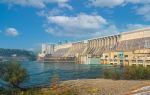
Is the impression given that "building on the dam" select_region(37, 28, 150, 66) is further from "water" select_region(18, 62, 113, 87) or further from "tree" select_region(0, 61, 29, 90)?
"tree" select_region(0, 61, 29, 90)

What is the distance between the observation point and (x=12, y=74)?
127ft

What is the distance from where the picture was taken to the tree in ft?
127

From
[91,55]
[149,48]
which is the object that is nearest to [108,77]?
[149,48]

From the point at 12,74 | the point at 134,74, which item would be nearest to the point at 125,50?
the point at 134,74

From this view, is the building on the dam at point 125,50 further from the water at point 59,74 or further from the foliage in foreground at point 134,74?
the foliage in foreground at point 134,74

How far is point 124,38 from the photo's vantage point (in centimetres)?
16425

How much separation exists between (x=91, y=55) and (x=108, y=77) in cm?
13663

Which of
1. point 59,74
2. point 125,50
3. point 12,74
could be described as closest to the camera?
point 12,74

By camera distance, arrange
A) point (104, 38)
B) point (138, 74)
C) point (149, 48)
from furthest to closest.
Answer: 1. point (104, 38)
2. point (149, 48)
3. point (138, 74)

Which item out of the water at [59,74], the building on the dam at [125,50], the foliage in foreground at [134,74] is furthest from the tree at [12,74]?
the building on the dam at [125,50]

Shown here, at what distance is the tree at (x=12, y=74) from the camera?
3878cm

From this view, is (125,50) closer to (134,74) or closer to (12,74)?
(134,74)

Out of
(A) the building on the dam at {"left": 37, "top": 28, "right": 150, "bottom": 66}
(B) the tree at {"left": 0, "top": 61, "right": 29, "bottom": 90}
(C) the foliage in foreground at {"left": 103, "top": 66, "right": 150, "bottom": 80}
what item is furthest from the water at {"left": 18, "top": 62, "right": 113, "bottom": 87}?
(A) the building on the dam at {"left": 37, "top": 28, "right": 150, "bottom": 66}

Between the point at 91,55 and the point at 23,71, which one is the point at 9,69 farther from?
the point at 91,55
